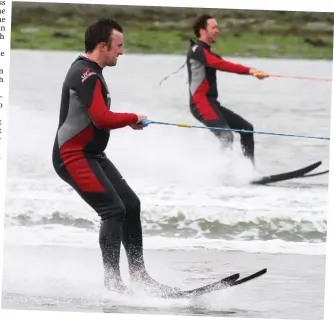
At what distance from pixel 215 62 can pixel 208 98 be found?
24cm

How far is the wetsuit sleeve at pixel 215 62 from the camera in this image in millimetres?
5957

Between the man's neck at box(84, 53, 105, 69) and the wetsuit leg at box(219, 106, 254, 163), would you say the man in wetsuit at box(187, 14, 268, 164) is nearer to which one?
the wetsuit leg at box(219, 106, 254, 163)

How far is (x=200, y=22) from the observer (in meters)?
6.00

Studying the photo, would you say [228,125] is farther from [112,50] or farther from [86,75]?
[86,75]

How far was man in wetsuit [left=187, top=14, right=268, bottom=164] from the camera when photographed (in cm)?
599

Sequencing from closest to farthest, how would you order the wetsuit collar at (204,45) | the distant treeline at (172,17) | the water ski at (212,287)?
the water ski at (212,287) < the distant treeline at (172,17) < the wetsuit collar at (204,45)

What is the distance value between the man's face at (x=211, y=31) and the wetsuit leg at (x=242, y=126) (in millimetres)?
409

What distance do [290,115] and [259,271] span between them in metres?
1.17

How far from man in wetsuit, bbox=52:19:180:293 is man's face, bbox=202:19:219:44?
3.88 feet

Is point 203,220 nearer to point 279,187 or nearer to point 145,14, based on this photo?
point 279,187

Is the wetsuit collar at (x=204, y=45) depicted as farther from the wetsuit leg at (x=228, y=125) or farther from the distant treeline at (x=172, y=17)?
the wetsuit leg at (x=228, y=125)

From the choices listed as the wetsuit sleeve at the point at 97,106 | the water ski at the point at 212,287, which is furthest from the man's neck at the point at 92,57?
the water ski at the point at 212,287

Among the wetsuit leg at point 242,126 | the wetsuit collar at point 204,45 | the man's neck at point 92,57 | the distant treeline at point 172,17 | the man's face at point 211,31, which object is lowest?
the wetsuit leg at point 242,126

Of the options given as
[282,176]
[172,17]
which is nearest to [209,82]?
[172,17]
